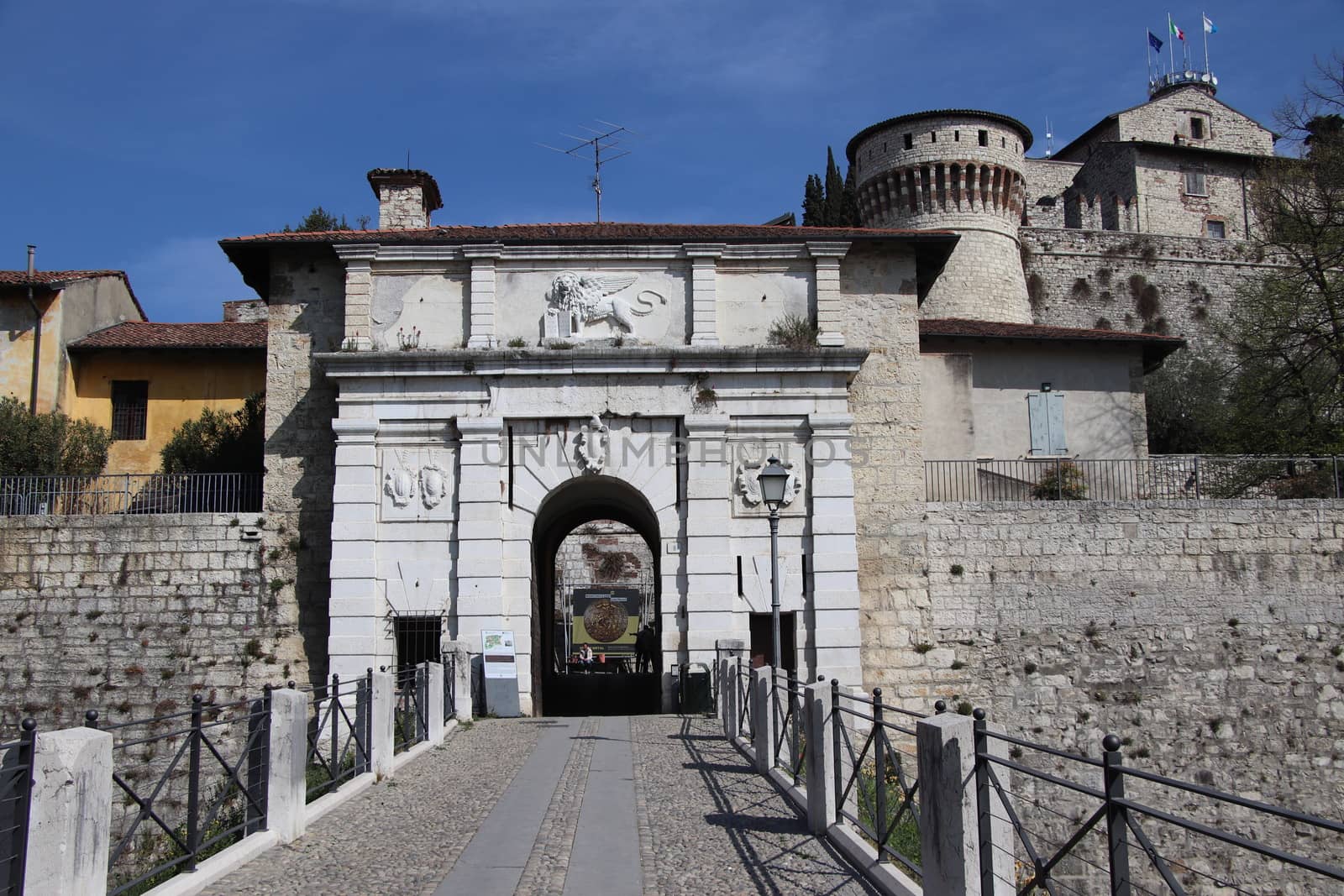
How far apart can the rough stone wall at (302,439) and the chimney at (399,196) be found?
3965 mm

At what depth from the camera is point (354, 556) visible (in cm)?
2027

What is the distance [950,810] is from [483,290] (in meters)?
16.2

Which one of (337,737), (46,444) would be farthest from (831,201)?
(337,737)

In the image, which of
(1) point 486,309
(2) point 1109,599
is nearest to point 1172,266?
(2) point 1109,599

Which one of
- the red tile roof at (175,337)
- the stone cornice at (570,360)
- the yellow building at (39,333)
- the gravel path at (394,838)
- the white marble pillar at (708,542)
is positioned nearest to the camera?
the gravel path at (394,838)

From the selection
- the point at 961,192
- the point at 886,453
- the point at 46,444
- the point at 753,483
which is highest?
the point at 961,192

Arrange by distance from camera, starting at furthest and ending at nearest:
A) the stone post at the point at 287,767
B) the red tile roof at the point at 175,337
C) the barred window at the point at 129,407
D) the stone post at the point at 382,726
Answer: the barred window at the point at 129,407
the red tile roof at the point at 175,337
the stone post at the point at 382,726
the stone post at the point at 287,767

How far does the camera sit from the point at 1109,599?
21.4 m

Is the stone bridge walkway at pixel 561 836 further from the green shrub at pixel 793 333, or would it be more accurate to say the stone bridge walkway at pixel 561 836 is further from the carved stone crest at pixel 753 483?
the green shrub at pixel 793 333

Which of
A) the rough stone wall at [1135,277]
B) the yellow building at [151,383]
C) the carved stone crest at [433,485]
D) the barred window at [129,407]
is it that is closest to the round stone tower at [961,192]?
the rough stone wall at [1135,277]

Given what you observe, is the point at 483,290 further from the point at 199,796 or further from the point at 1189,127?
the point at 1189,127

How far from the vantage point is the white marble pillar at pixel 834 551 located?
2019cm

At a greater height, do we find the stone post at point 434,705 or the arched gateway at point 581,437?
the arched gateway at point 581,437

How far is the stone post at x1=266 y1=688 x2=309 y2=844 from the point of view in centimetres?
876
